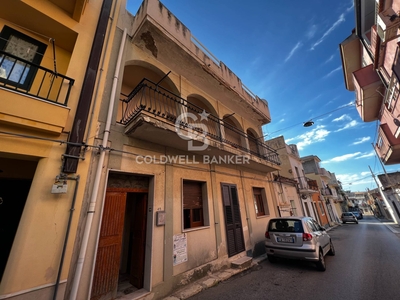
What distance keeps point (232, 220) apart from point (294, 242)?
2163 millimetres

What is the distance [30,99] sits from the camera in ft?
9.82

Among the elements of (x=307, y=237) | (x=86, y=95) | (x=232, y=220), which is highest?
(x=86, y=95)

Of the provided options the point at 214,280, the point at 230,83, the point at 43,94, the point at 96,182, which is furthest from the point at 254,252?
the point at 43,94

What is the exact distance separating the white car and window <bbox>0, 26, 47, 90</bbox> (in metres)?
8.40

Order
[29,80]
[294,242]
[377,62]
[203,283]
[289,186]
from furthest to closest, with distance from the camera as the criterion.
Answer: [289,186], [377,62], [294,242], [203,283], [29,80]

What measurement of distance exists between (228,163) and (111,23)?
6474 millimetres

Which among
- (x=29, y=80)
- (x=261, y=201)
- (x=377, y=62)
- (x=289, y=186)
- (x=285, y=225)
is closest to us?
(x=29, y=80)

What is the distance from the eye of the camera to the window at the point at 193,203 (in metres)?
5.38

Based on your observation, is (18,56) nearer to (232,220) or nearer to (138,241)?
(138,241)

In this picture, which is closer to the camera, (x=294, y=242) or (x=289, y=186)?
(x=294, y=242)

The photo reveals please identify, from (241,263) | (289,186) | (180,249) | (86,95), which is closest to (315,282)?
(241,263)

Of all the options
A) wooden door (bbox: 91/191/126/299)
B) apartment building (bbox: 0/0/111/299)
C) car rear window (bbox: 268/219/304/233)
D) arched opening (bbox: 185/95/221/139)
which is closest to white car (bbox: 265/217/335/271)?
car rear window (bbox: 268/219/304/233)

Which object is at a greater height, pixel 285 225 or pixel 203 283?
pixel 285 225

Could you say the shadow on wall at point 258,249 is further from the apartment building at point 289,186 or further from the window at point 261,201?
the apartment building at point 289,186
